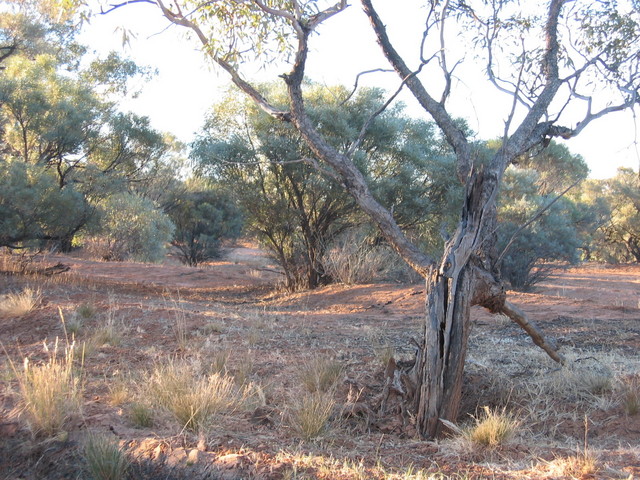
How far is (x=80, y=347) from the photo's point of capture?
20.7 feet

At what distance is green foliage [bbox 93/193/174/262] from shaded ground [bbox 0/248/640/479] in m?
10.7

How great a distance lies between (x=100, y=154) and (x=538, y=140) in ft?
55.5

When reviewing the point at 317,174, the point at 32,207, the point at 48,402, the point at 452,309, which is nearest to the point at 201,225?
the point at 317,174

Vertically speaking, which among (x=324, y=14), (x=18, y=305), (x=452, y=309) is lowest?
(x=18, y=305)

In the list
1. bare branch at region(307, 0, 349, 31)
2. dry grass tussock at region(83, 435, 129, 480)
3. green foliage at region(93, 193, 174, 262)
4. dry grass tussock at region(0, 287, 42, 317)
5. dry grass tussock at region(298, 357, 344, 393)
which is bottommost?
dry grass tussock at region(83, 435, 129, 480)

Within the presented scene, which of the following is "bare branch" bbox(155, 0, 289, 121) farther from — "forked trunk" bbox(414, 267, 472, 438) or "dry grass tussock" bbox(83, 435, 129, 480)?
"dry grass tussock" bbox(83, 435, 129, 480)

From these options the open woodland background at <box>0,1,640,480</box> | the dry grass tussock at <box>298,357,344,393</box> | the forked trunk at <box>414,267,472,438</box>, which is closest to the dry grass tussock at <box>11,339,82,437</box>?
the open woodland background at <box>0,1,640,480</box>

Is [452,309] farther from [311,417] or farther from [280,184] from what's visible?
[280,184]

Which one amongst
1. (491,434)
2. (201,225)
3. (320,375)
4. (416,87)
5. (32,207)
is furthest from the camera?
(201,225)

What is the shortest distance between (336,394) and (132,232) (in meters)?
18.6

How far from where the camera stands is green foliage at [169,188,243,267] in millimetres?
28984

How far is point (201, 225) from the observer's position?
29.4 metres

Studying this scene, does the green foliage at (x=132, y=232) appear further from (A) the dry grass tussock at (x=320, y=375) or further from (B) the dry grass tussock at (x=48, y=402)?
(B) the dry grass tussock at (x=48, y=402)

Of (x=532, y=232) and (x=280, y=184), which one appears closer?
(x=280, y=184)
